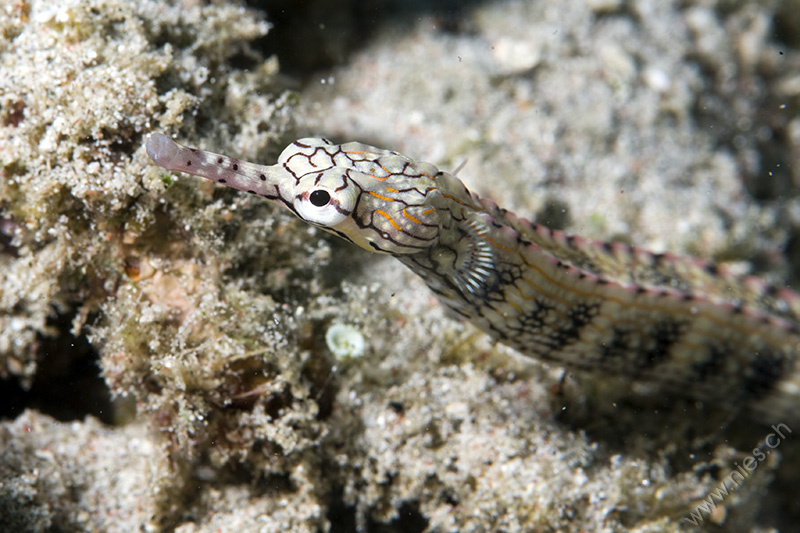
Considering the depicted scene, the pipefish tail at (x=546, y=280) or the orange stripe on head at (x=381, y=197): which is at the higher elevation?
the orange stripe on head at (x=381, y=197)

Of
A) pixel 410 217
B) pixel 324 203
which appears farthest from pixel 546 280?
pixel 324 203

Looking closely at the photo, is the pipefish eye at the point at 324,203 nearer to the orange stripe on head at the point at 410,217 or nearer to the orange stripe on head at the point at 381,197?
the orange stripe on head at the point at 381,197

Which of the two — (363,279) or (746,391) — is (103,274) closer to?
(363,279)

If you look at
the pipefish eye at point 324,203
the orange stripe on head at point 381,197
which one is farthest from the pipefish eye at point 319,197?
the orange stripe on head at point 381,197

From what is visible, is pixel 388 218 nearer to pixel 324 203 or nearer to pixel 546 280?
pixel 324 203

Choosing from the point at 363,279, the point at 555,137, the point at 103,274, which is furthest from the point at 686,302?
the point at 103,274

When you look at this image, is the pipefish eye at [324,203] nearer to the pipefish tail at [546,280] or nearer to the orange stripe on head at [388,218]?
the pipefish tail at [546,280]

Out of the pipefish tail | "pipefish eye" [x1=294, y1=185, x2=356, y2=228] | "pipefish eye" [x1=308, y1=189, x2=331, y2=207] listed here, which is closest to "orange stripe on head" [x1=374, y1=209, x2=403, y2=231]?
the pipefish tail

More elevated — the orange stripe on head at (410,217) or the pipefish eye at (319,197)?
the pipefish eye at (319,197)

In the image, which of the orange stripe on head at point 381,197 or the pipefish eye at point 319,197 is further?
the orange stripe on head at point 381,197
